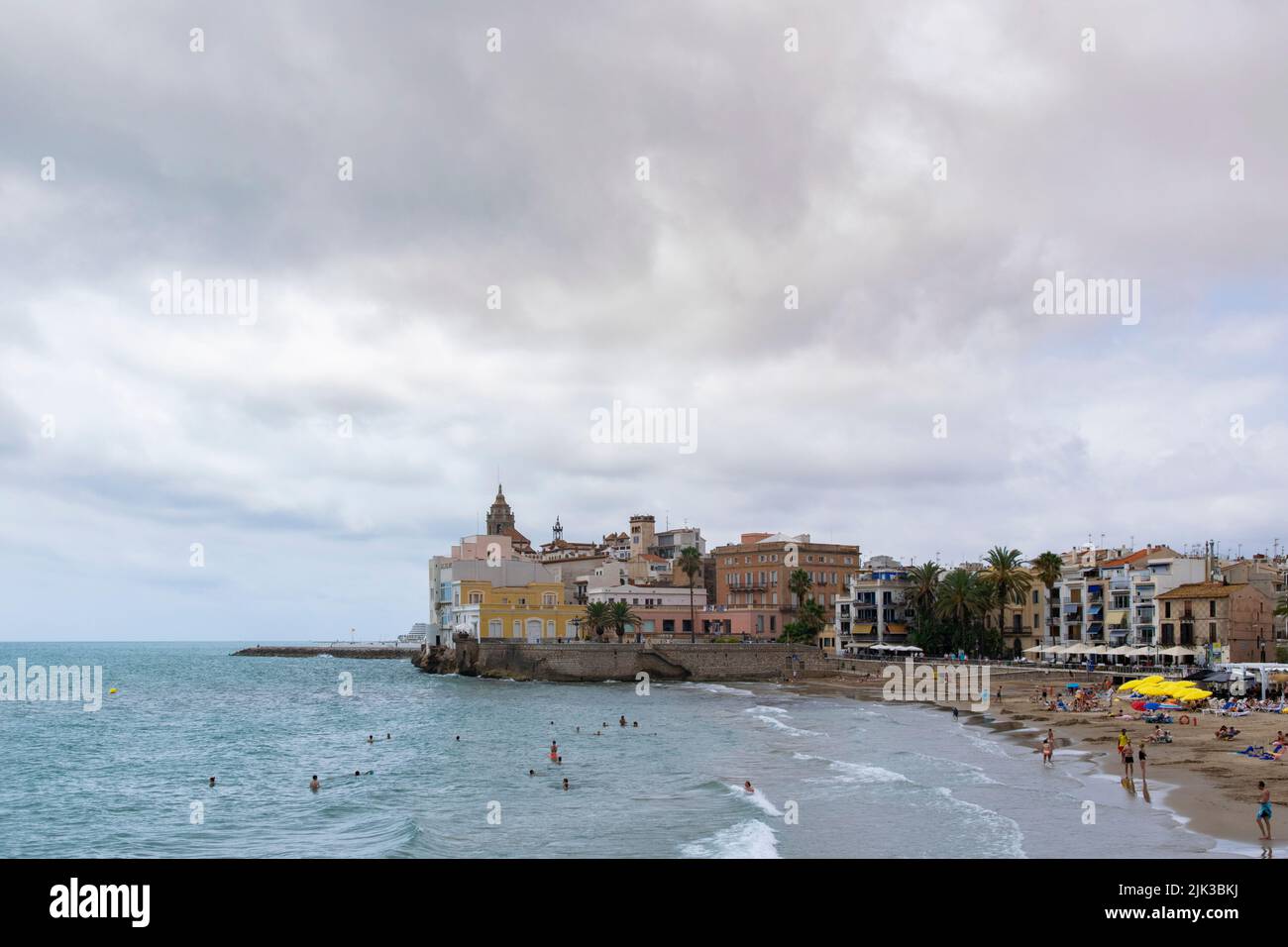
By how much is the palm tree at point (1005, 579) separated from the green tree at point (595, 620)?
1661 inches

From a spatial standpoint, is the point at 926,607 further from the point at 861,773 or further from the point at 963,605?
the point at 861,773

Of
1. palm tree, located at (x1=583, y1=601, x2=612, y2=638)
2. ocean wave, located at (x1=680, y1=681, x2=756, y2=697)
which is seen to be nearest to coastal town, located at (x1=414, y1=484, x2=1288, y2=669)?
palm tree, located at (x1=583, y1=601, x2=612, y2=638)

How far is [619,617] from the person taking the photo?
119562 mm

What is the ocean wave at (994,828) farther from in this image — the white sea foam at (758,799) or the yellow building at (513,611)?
the yellow building at (513,611)

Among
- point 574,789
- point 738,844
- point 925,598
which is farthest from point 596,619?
point 738,844

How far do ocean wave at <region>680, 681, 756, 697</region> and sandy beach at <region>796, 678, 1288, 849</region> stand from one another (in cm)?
2236

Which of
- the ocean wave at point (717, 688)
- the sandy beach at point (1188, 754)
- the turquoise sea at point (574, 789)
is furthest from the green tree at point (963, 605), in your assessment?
the sandy beach at point (1188, 754)

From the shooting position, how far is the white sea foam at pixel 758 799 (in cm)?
3731

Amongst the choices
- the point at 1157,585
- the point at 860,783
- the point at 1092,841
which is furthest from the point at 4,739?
the point at 1157,585

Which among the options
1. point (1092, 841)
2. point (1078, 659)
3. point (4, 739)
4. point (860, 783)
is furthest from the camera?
point (1078, 659)
